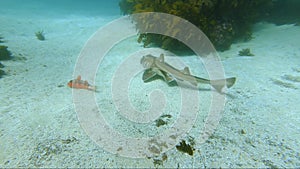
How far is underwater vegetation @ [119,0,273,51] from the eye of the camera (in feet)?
23.7

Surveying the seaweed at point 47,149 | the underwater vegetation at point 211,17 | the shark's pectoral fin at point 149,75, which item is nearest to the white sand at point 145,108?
the seaweed at point 47,149

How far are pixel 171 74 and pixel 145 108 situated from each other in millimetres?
1211

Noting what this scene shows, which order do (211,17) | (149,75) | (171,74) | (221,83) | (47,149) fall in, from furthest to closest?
(211,17), (149,75), (171,74), (221,83), (47,149)

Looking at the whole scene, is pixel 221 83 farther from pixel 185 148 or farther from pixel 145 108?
pixel 185 148

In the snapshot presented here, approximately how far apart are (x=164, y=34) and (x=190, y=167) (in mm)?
6129

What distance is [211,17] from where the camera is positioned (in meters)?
7.69

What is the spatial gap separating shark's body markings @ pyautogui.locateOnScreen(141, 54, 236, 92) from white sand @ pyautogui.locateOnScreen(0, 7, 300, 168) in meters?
0.29

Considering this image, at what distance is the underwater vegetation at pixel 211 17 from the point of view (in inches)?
285

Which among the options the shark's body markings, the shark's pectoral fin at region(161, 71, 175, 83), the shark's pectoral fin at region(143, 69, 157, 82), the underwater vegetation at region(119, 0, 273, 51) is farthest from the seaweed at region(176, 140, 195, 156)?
the underwater vegetation at region(119, 0, 273, 51)

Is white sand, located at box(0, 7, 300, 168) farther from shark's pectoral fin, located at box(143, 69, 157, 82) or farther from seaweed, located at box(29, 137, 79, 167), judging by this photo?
shark's pectoral fin, located at box(143, 69, 157, 82)

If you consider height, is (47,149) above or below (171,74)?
below

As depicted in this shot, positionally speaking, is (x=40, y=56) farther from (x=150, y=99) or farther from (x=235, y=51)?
(x=235, y=51)

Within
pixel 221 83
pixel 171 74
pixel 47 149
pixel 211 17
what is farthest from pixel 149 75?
pixel 211 17

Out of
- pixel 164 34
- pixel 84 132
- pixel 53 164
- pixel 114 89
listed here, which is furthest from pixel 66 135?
pixel 164 34
